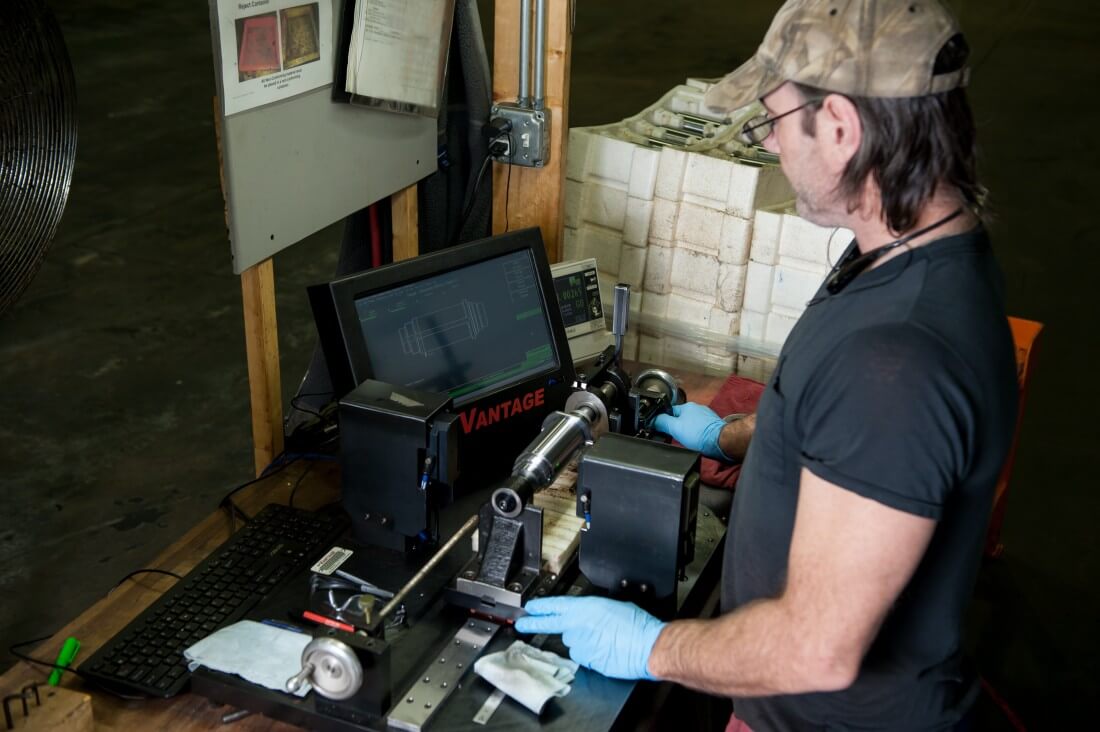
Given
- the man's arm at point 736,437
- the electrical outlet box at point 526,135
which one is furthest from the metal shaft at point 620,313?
the electrical outlet box at point 526,135

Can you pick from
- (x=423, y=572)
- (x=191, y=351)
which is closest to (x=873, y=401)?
(x=423, y=572)

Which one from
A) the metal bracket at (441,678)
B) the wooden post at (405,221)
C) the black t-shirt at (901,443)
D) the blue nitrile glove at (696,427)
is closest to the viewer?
the black t-shirt at (901,443)

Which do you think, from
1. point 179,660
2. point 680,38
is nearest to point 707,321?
point 179,660

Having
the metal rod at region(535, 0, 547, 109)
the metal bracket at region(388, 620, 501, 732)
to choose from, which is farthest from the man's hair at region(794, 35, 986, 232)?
the metal rod at region(535, 0, 547, 109)

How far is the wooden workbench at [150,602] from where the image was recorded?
4.19 feet

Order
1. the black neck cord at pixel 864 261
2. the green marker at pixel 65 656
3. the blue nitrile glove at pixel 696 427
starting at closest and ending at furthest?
the black neck cord at pixel 864 261, the green marker at pixel 65 656, the blue nitrile glove at pixel 696 427

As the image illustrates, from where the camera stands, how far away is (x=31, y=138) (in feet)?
3.83

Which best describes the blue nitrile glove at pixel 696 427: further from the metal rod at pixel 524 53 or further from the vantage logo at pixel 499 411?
the metal rod at pixel 524 53

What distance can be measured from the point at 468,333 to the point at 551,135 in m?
0.56

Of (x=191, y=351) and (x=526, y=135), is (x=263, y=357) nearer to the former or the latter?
(x=526, y=135)

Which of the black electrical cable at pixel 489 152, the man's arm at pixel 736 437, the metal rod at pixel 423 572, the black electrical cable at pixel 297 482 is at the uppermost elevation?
the black electrical cable at pixel 489 152

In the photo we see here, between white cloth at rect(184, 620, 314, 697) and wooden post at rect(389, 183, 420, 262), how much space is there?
864 millimetres

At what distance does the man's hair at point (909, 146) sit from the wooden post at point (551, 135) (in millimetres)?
1007

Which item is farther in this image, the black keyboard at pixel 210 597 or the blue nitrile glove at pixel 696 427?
the blue nitrile glove at pixel 696 427
